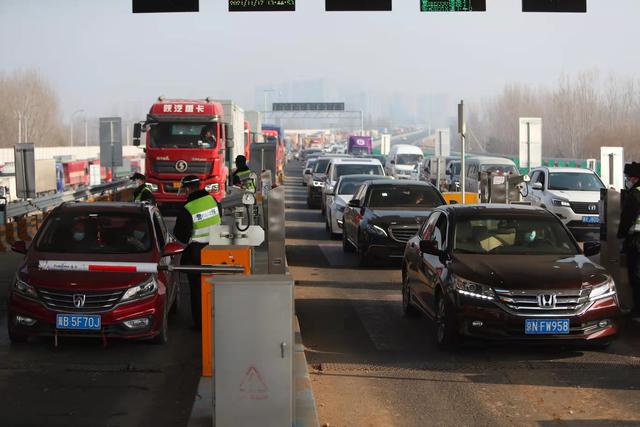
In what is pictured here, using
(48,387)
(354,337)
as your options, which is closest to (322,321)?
(354,337)

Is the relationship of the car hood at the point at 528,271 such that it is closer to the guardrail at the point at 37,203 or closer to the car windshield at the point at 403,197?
the car windshield at the point at 403,197

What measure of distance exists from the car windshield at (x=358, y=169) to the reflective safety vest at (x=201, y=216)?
1829cm

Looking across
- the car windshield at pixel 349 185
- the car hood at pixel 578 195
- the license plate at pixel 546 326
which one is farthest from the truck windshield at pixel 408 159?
the license plate at pixel 546 326

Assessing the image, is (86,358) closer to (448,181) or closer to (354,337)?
(354,337)

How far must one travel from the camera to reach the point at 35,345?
1107cm

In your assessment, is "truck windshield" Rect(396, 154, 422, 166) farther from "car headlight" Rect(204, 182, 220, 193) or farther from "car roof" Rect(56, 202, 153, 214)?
"car roof" Rect(56, 202, 153, 214)

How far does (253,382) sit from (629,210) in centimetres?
738

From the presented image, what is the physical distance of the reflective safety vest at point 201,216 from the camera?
39.4ft

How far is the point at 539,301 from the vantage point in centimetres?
1007

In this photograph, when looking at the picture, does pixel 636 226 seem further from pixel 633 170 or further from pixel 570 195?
pixel 570 195

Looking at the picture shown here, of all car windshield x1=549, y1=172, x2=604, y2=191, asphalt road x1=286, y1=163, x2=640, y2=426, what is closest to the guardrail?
asphalt road x1=286, y1=163, x2=640, y2=426

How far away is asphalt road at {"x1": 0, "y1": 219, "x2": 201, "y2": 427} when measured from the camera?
814 cm

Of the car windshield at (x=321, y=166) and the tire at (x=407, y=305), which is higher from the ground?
the car windshield at (x=321, y=166)

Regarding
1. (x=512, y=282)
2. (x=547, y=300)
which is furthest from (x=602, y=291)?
(x=512, y=282)
